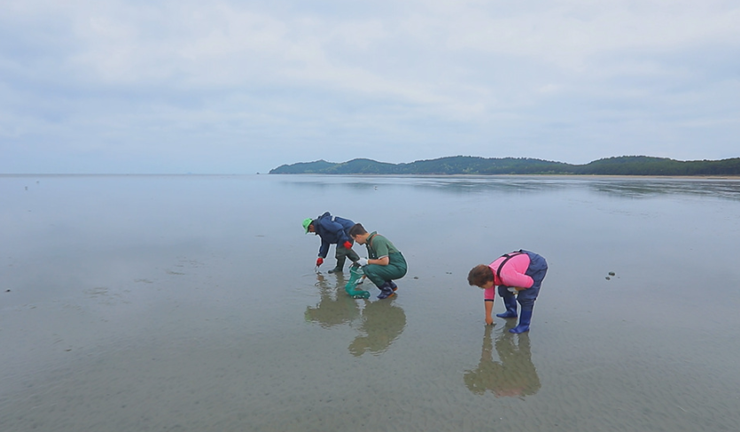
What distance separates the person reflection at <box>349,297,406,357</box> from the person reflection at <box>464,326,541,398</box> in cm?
121

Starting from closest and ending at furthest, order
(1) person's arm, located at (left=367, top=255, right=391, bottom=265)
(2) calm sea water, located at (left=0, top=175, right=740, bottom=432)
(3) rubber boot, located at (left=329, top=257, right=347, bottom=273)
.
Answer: (2) calm sea water, located at (left=0, top=175, right=740, bottom=432), (1) person's arm, located at (left=367, top=255, right=391, bottom=265), (3) rubber boot, located at (left=329, top=257, right=347, bottom=273)

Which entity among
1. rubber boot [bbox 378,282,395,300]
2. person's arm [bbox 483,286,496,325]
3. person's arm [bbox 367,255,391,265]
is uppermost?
person's arm [bbox 367,255,391,265]

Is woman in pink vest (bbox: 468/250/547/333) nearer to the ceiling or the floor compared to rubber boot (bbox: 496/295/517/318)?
nearer to the ceiling

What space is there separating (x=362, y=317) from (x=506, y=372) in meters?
2.40

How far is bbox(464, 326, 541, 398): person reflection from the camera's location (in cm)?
Result: 413

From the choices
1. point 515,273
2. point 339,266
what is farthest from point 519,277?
point 339,266

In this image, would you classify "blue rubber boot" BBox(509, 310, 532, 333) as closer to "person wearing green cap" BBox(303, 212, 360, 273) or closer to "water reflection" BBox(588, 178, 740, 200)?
"person wearing green cap" BBox(303, 212, 360, 273)

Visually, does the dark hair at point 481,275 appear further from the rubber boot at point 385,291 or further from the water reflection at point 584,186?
the water reflection at point 584,186

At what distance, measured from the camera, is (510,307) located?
595cm

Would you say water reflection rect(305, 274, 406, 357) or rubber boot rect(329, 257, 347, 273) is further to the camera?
rubber boot rect(329, 257, 347, 273)

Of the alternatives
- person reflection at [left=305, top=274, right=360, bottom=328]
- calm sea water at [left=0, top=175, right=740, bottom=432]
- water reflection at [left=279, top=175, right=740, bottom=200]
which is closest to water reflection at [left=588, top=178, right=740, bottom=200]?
water reflection at [left=279, top=175, right=740, bottom=200]

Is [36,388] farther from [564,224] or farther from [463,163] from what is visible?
[463,163]

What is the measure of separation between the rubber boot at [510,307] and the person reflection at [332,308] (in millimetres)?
2303

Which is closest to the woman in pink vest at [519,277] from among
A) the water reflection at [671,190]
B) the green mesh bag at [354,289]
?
the green mesh bag at [354,289]
